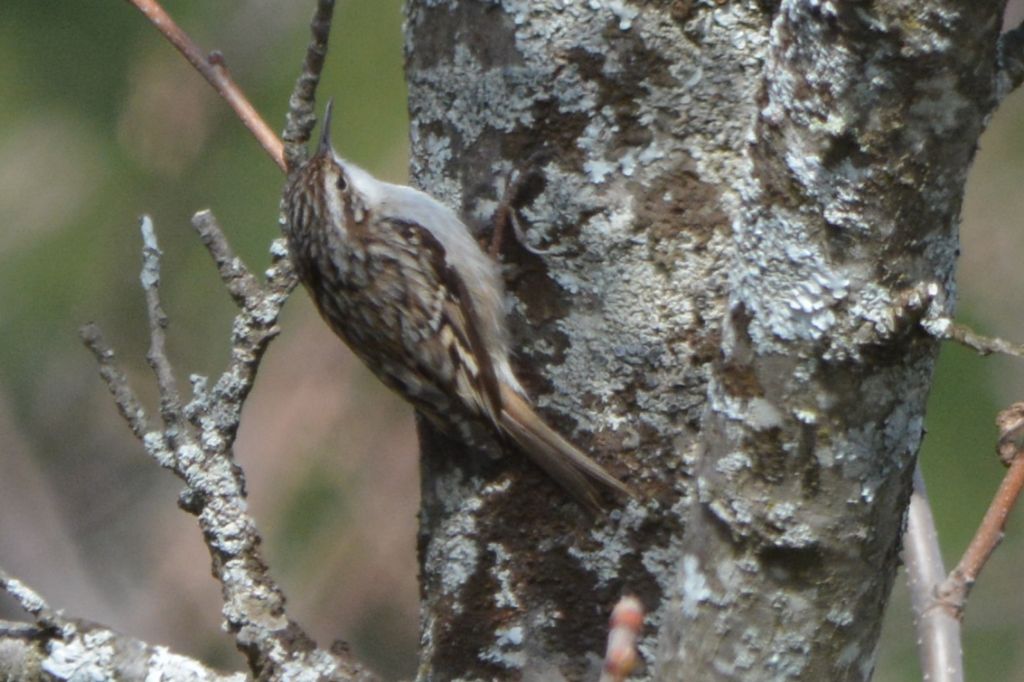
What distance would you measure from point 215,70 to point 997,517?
1251mm

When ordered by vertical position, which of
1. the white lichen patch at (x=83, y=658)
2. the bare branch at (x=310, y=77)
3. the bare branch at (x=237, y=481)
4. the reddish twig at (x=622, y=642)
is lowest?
the reddish twig at (x=622, y=642)

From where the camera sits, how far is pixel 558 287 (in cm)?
163

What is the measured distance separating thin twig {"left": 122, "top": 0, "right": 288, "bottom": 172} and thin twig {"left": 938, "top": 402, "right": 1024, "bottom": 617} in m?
1.07

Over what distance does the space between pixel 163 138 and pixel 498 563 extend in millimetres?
2039

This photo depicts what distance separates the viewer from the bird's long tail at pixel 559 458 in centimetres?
153

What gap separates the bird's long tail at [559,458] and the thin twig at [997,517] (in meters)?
0.40

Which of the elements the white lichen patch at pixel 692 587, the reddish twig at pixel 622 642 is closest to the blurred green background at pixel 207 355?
the white lichen patch at pixel 692 587

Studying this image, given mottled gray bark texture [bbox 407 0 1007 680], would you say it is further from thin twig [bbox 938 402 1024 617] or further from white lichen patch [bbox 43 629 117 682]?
white lichen patch [bbox 43 629 117 682]

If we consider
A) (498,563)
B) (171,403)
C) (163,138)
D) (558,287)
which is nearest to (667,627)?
(498,563)

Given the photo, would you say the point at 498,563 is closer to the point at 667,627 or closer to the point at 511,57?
the point at 667,627

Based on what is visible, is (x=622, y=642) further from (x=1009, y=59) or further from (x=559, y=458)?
(x=559, y=458)

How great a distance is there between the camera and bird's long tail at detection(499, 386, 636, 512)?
1.53m

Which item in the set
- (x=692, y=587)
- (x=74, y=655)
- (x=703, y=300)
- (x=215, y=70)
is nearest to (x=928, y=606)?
(x=703, y=300)

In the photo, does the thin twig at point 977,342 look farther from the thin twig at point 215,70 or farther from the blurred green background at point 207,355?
the blurred green background at point 207,355
